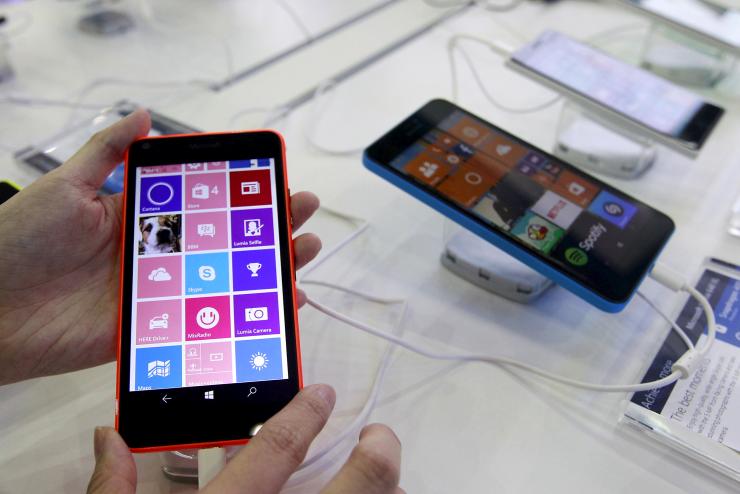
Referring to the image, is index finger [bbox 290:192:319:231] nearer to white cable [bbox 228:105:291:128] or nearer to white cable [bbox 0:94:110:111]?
white cable [bbox 228:105:291:128]

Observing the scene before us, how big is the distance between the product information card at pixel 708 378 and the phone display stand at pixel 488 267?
0.13 meters

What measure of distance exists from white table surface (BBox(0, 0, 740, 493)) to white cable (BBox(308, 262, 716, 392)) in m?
0.01

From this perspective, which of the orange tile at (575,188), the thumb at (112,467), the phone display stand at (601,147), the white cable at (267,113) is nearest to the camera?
the thumb at (112,467)

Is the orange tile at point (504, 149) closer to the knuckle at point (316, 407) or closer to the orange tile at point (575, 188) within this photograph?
the orange tile at point (575, 188)

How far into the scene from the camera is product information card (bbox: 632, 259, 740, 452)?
0.51 m

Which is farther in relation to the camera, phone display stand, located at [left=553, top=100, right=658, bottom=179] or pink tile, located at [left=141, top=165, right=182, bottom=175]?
phone display stand, located at [left=553, top=100, right=658, bottom=179]

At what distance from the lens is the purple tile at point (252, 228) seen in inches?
21.0

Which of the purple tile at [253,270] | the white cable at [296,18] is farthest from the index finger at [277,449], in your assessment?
the white cable at [296,18]

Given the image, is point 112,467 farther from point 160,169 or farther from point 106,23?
point 106,23

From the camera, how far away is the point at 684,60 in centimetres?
91

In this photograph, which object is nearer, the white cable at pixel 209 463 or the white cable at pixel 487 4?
the white cable at pixel 209 463

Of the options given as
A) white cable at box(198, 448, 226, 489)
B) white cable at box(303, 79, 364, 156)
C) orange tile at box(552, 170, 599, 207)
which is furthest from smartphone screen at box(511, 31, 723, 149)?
white cable at box(198, 448, 226, 489)

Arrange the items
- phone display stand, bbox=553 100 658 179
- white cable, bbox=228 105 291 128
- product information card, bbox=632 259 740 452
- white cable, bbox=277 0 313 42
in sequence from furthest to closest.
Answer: white cable, bbox=277 0 313 42 → white cable, bbox=228 105 291 128 → phone display stand, bbox=553 100 658 179 → product information card, bbox=632 259 740 452

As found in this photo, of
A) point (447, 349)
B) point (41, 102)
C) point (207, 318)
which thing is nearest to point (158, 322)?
point (207, 318)
